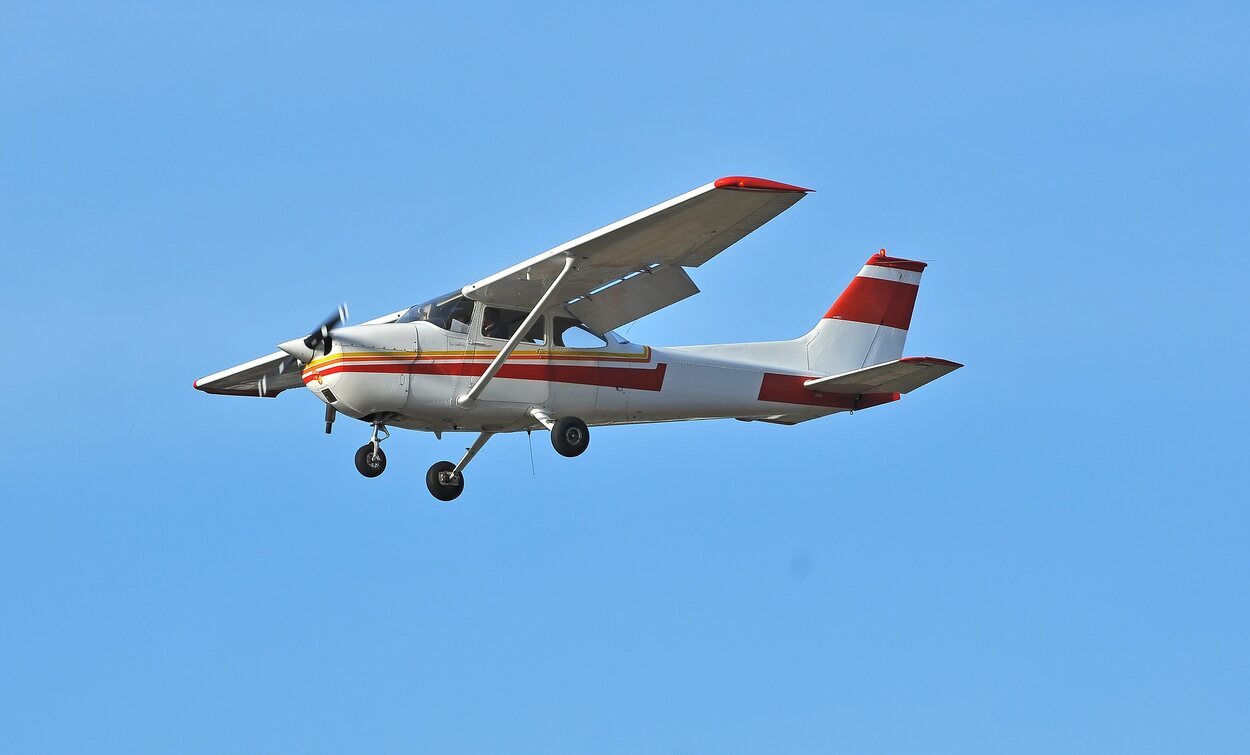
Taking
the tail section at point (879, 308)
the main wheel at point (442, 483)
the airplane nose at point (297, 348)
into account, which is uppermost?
the tail section at point (879, 308)

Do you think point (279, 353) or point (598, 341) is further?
point (279, 353)

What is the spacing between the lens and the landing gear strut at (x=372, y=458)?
2070cm

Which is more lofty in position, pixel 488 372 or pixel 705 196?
pixel 705 196

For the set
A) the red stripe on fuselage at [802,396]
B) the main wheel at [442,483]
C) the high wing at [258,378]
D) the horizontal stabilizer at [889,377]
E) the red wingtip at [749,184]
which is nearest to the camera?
the red wingtip at [749,184]

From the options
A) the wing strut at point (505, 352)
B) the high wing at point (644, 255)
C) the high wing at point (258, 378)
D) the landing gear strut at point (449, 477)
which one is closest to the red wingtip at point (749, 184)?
the high wing at point (644, 255)

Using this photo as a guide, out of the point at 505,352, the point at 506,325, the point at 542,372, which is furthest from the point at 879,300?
the point at 505,352

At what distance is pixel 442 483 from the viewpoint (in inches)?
867

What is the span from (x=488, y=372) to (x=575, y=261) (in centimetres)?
160

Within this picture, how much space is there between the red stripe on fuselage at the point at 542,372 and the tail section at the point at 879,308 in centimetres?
351

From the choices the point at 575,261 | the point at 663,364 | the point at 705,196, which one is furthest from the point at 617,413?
the point at 705,196

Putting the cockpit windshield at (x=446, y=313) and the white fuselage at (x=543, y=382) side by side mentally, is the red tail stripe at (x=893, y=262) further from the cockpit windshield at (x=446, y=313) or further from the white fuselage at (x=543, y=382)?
the cockpit windshield at (x=446, y=313)

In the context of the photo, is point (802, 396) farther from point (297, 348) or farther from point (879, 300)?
point (297, 348)

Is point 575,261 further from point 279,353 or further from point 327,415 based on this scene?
point 279,353

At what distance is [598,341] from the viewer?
2142 centimetres
